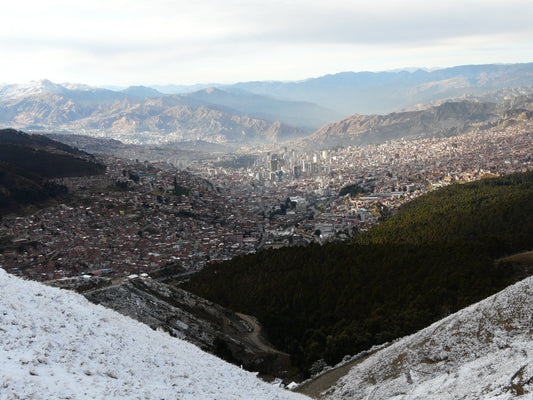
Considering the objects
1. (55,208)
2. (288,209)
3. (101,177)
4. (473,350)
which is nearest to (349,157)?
(288,209)

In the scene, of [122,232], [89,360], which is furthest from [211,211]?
[89,360]

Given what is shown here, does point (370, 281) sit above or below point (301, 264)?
above

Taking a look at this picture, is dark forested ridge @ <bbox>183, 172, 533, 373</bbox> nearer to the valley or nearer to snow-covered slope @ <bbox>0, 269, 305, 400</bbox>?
the valley

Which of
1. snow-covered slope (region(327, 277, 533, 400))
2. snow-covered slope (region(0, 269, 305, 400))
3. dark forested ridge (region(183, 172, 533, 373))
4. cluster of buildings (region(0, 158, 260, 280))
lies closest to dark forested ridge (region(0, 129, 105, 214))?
cluster of buildings (region(0, 158, 260, 280))

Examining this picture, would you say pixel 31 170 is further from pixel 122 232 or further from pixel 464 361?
pixel 464 361

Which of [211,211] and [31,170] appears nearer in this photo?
[211,211]

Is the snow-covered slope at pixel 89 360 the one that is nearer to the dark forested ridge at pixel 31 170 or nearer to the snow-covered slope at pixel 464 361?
the snow-covered slope at pixel 464 361

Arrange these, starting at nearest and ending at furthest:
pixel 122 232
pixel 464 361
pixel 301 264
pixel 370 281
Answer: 1. pixel 464 361
2. pixel 370 281
3. pixel 301 264
4. pixel 122 232

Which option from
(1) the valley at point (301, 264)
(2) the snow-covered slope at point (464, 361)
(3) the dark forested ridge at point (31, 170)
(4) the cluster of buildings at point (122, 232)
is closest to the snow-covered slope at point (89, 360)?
(1) the valley at point (301, 264)
